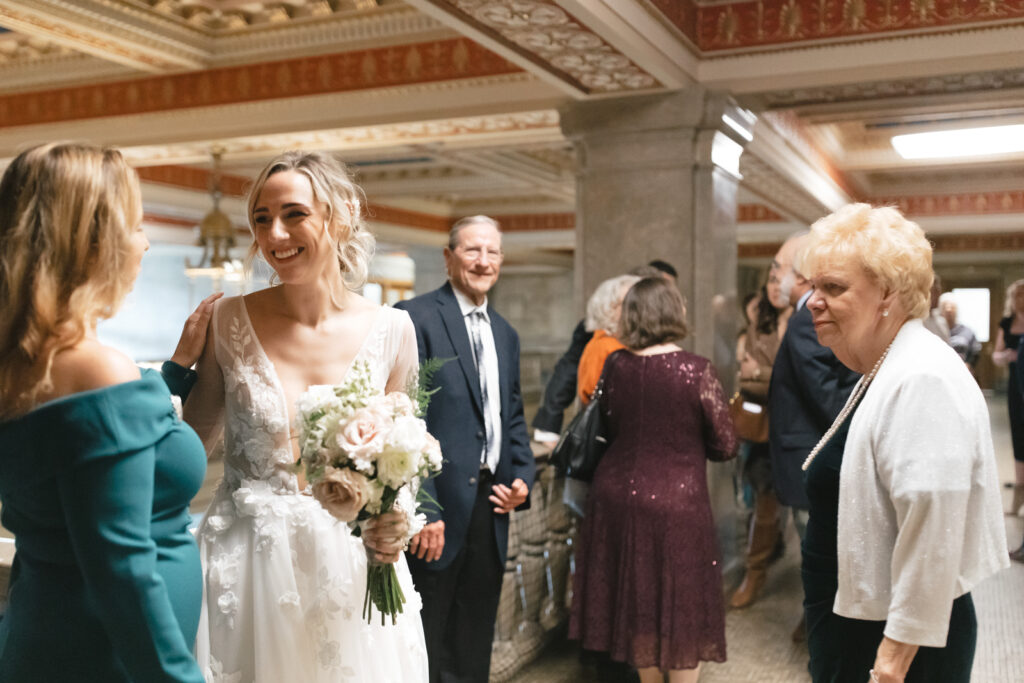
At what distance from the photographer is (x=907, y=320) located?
1.92 meters

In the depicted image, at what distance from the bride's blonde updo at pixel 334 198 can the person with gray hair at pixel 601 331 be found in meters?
2.12

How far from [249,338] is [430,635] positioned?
54.8 inches

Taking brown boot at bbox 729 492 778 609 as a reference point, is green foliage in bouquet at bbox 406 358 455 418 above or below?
above

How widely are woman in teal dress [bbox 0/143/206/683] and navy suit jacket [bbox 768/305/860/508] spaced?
9.82 ft

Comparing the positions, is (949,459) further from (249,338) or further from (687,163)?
(687,163)

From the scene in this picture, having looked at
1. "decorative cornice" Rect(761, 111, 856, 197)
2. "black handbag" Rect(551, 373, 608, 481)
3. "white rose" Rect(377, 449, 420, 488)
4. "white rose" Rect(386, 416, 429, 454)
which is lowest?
"black handbag" Rect(551, 373, 608, 481)

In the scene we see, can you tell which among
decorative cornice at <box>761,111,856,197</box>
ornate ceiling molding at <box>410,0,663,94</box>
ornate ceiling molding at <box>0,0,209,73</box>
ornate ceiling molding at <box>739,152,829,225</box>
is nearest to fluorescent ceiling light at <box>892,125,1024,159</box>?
decorative cornice at <box>761,111,856,197</box>

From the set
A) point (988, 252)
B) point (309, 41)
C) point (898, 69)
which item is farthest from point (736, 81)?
point (988, 252)

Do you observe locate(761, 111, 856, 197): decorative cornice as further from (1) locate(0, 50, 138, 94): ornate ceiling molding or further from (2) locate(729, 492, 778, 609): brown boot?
(1) locate(0, 50, 138, 94): ornate ceiling molding

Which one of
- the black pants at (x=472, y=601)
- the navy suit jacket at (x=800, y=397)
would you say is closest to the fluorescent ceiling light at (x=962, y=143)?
the navy suit jacket at (x=800, y=397)

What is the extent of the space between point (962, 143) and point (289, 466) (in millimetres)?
9822

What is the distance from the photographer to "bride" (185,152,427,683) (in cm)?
183

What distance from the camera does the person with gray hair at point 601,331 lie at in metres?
4.16

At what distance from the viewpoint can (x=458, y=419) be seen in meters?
2.95
